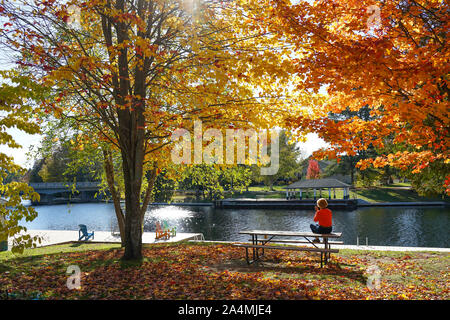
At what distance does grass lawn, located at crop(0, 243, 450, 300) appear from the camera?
5.38 m

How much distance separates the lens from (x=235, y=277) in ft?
20.7

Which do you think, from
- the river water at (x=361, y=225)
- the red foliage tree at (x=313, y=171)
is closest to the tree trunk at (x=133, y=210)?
the river water at (x=361, y=225)

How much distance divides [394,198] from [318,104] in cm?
4023

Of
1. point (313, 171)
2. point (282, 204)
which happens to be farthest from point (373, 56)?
point (313, 171)

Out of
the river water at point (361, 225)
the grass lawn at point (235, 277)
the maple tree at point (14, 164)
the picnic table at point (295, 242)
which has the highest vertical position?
the maple tree at point (14, 164)

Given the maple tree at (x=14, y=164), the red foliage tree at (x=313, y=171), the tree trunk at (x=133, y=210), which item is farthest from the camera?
the red foliage tree at (x=313, y=171)

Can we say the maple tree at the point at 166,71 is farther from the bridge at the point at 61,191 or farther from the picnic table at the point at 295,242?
the bridge at the point at 61,191

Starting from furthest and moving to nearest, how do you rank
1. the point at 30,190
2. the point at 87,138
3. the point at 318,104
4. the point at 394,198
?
1. the point at 394,198
2. the point at 87,138
3. the point at 318,104
4. the point at 30,190

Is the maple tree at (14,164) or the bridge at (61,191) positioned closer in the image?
the maple tree at (14,164)

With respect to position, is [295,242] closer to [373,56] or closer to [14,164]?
[373,56]

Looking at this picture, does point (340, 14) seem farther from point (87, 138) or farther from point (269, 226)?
point (269, 226)

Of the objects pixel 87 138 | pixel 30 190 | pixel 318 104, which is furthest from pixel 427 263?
pixel 87 138

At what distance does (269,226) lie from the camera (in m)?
29.0

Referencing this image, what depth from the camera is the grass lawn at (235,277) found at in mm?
5379
